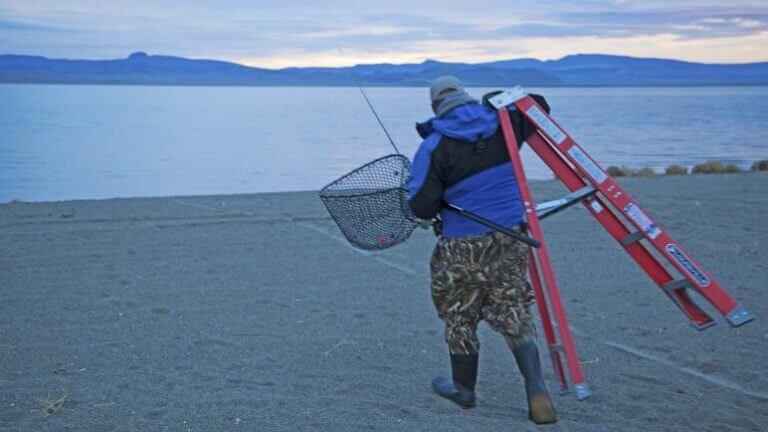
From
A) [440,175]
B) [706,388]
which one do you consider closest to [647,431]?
[706,388]

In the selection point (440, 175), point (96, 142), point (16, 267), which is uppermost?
point (440, 175)

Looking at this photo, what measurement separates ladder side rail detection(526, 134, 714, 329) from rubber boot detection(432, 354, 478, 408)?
1165 millimetres

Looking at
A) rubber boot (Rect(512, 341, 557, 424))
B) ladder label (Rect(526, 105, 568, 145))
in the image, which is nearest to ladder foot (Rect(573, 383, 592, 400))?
rubber boot (Rect(512, 341, 557, 424))

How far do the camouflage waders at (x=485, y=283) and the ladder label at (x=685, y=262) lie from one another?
84 cm

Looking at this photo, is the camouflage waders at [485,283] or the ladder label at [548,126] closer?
the ladder label at [548,126]

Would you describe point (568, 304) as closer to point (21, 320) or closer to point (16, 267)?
point (21, 320)

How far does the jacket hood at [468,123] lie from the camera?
5.64 m

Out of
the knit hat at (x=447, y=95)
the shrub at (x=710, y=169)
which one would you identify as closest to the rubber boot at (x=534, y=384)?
the knit hat at (x=447, y=95)

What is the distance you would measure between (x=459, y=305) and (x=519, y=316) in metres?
0.36

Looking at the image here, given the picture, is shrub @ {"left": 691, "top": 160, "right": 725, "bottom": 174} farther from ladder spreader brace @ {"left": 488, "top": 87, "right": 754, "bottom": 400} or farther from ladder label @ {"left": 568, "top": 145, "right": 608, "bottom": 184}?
ladder label @ {"left": 568, "top": 145, "right": 608, "bottom": 184}

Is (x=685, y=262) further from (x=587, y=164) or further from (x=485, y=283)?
(x=485, y=283)

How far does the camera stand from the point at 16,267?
11250 mm

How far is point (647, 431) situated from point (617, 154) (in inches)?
1571

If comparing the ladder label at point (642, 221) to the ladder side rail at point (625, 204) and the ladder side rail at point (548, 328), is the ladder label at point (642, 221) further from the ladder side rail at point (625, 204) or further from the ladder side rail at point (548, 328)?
the ladder side rail at point (548, 328)
